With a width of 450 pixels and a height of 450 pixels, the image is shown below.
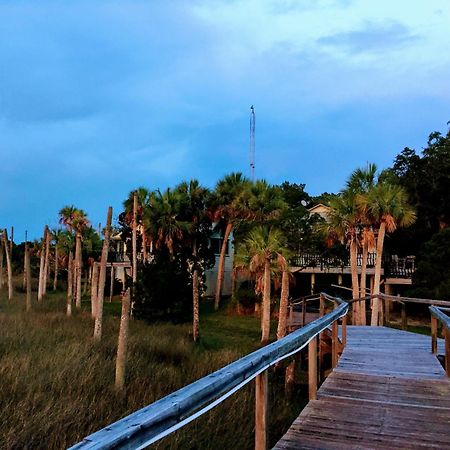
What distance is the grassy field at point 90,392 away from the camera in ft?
23.5

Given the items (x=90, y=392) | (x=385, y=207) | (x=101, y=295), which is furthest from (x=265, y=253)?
(x=90, y=392)

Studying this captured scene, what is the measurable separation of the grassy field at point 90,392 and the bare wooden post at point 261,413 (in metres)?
3.29

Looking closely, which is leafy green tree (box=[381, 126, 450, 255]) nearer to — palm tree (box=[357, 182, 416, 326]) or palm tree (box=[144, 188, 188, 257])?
palm tree (box=[357, 182, 416, 326])

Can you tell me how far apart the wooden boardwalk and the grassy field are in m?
1.96

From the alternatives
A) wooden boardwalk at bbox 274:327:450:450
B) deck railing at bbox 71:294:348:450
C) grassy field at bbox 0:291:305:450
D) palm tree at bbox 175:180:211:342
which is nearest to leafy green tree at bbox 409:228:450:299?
grassy field at bbox 0:291:305:450

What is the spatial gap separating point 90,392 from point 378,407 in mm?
5758

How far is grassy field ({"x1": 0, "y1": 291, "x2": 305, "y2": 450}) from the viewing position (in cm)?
716

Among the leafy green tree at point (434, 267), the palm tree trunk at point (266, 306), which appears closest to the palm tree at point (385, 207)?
the leafy green tree at point (434, 267)

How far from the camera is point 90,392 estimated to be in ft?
31.6

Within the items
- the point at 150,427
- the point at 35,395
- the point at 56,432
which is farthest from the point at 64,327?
the point at 150,427

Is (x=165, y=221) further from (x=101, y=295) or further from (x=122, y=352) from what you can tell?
(x=122, y=352)

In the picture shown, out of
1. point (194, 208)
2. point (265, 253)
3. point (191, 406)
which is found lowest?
point (191, 406)

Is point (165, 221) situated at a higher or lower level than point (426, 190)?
lower

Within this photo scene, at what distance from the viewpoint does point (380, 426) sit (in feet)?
16.2
